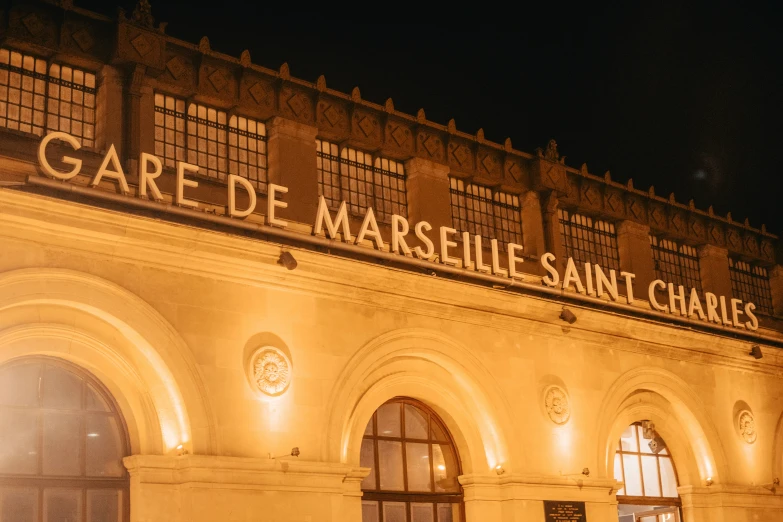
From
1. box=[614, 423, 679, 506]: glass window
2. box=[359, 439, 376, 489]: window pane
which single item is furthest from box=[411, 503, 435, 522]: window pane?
box=[614, 423, 679, 506]: glass window

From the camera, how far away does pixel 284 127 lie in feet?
84.0

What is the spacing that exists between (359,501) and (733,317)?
1472 centimetres

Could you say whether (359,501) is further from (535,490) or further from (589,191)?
(589,191)

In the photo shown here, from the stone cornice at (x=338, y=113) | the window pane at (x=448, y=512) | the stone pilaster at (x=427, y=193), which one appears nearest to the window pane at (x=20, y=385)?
the stone cornice at (x=338, y=113)

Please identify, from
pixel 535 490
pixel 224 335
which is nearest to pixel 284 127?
pixel 224 335

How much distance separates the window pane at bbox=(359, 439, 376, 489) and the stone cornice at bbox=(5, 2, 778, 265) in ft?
26.6

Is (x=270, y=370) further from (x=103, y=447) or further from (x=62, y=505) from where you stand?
(x=62, y=505)

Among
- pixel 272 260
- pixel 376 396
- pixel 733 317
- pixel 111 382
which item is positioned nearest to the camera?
→ pixel 111 382

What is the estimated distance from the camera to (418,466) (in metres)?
24.7

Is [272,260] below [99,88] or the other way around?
below

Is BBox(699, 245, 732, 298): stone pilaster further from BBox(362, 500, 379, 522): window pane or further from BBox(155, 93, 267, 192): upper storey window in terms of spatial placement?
BBox(155, 93, 267, 192): upper storey window

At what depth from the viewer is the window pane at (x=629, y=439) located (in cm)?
2944

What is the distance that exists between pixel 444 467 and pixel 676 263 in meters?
13.8

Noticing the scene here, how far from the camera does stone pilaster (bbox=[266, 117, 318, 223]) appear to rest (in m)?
25.2
